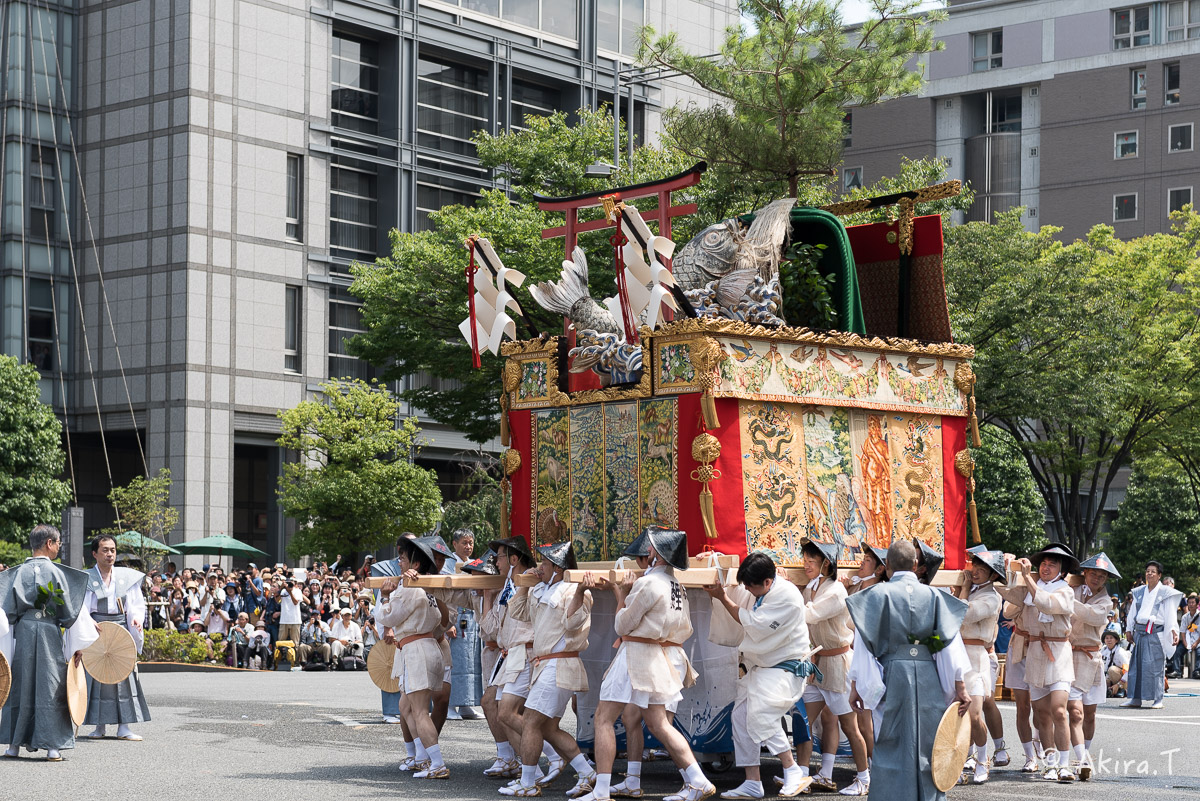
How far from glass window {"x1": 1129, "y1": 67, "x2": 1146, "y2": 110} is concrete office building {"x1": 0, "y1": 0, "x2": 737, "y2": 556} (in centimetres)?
2330

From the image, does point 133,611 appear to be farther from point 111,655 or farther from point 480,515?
point 480,515

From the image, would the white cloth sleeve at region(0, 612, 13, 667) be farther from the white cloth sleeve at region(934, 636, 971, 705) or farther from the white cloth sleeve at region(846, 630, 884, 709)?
the white cloth sleeve at region(934, 636, 971, 705)

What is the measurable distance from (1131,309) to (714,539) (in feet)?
75.2

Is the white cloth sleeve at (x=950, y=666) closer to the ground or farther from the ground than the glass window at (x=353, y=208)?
closer to the ground

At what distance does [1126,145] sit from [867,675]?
49.0 m

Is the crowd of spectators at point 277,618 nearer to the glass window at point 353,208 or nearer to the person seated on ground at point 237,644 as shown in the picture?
the person seated on ground at point 237,644

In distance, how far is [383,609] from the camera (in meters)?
12.6

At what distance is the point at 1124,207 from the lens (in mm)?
54969

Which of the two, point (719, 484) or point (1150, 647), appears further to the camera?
point (1150, 647)

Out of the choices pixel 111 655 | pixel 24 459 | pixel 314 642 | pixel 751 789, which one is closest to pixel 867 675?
pixel 751 789

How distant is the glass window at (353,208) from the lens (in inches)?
1747

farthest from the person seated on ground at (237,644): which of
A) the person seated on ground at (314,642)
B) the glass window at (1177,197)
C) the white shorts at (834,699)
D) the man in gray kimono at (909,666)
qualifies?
the glass window at (1177,197)

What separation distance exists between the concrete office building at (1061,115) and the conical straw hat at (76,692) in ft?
148

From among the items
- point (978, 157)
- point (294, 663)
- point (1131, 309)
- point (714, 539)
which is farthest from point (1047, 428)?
point (978, 157)
